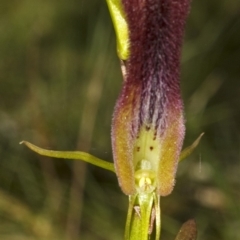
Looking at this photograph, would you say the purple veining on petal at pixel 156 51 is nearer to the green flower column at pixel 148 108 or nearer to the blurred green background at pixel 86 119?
the green flower column at pixel 148 108

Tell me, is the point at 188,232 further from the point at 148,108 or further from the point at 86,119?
the point at 86,119

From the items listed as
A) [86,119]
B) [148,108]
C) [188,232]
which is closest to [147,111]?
[148,108]

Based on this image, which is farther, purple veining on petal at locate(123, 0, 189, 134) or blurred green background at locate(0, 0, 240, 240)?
blurred green background at locate(0, 0, 240, 240)

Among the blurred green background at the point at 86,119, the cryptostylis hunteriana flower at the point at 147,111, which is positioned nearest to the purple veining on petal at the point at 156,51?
the cryptostylis hunteriana flower at the point at 147,111

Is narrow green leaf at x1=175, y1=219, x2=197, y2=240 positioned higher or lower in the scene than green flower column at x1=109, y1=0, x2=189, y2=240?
lower

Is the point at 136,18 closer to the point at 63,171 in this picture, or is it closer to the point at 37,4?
the point at 63,171

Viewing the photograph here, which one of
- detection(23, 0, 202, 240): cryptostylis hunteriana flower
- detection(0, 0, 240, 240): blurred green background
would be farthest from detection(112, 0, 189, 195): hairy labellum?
detection(0, 0, 240, 240): blurred green background

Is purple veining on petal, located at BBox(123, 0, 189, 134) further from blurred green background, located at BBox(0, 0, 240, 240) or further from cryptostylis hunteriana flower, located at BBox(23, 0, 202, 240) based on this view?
blurred green background, located at BBox(0, 0, 240, 240)

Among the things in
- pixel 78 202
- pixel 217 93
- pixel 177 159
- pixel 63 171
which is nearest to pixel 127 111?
pixel 177 159
